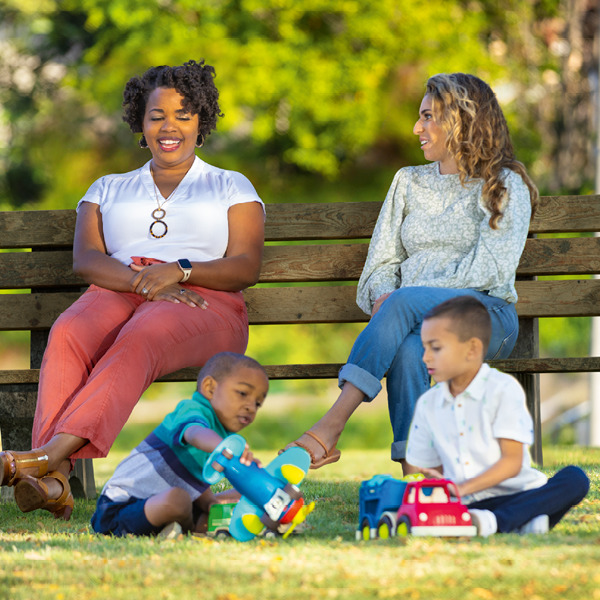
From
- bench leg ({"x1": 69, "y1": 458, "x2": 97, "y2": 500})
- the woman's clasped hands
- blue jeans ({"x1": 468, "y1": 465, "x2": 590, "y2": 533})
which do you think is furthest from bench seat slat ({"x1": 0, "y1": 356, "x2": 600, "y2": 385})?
blue jeans ({"x1": 468, "y1": 465, "x2": 590, "y2": 533})

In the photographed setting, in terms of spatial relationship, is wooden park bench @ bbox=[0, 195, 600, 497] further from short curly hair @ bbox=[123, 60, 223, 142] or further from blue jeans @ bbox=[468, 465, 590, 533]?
blue jeans @ bbox=[468, 465, 590, 533]

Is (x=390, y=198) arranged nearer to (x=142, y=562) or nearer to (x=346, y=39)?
(x=142, y=562)

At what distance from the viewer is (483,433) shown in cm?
334

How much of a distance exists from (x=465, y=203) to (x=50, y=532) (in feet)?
6.99

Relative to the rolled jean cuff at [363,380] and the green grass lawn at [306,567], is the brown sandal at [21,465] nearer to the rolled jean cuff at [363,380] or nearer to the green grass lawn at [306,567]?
the green grass lawn at [306,567]

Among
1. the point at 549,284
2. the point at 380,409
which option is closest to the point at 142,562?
the point at 549,284

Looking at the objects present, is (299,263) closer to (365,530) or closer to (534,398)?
(534,398)

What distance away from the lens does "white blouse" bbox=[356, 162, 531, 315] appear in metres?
4.28

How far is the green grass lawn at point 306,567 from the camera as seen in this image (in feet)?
8.06

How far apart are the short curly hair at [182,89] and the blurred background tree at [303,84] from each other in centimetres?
945

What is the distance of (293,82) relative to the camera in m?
14.6

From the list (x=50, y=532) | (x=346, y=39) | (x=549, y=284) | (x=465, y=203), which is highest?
(x=346, y=39)

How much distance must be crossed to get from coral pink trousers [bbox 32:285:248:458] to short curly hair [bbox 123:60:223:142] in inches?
35.7

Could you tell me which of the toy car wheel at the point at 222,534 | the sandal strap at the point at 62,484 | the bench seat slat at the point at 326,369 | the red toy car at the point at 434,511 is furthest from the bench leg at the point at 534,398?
the sandal strap at the point at 62,484
